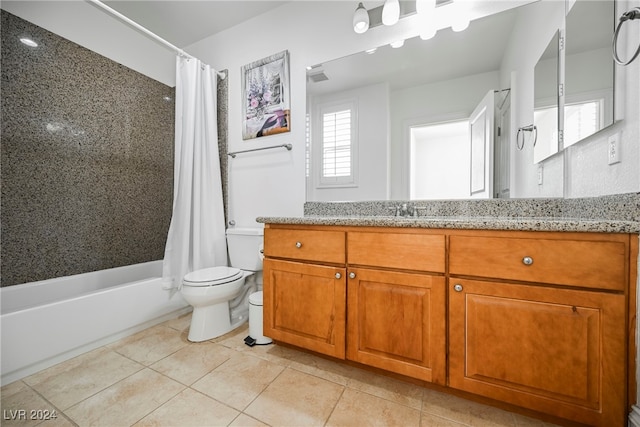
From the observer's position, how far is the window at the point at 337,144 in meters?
1.70

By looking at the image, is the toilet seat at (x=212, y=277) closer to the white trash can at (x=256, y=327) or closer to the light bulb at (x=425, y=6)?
the white trash can at (x=256, y=327)

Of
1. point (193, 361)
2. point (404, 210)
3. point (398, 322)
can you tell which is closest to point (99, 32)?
point (193, 361)

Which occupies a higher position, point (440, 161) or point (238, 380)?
point (440, 161)

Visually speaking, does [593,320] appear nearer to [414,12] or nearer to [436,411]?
[436,411]

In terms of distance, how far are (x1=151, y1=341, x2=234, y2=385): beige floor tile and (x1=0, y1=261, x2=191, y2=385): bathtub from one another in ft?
1.51

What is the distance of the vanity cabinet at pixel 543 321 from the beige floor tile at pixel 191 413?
95 centimetres

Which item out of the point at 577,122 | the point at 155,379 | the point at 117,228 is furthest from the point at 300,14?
the point at 155,379

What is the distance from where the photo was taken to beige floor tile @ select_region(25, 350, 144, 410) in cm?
111

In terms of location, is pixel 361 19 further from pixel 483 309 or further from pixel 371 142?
pixel 483 309

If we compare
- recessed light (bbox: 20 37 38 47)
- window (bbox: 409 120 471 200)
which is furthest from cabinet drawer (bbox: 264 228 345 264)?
A: recessed light (bbox: 20 37 38 47)

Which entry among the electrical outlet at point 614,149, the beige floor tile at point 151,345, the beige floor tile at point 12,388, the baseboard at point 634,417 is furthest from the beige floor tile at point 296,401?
the electrical outlet at point 614,149

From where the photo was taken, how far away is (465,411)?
3.37ft

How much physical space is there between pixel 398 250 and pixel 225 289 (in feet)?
3.74

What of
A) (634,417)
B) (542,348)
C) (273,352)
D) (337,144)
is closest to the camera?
(634,417)
